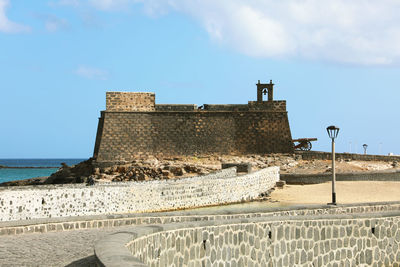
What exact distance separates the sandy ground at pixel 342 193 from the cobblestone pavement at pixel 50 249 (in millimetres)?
14015

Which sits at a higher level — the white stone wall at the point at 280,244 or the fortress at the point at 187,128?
the fortress at the point at 187,128

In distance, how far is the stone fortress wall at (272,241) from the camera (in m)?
7.84

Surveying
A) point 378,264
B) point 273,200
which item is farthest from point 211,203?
point 378,264

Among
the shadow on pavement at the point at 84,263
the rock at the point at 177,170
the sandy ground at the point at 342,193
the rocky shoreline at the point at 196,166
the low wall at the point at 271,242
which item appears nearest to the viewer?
the shadow on pavement at the point at 84,263

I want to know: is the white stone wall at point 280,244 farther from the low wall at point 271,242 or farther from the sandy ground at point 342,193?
the sandy ground at point 342,193

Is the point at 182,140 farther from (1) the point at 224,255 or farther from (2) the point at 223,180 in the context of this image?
(1) the point at 224,255

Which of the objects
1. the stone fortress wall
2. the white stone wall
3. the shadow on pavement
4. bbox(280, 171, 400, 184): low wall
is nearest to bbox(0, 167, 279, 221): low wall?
bbox(280, 171, 400, 184): low wall

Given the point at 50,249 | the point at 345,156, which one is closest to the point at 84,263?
the point at 50,249

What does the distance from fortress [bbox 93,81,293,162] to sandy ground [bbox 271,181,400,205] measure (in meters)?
10.1

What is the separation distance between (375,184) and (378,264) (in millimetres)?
15238

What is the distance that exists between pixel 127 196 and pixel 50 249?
10.2 meters

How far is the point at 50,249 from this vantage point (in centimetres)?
848

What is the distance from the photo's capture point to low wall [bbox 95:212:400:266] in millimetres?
7824

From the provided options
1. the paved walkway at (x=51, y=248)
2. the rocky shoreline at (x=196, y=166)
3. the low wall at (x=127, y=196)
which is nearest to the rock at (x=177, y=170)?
the rocky shoreline at (x=196, y=166)
